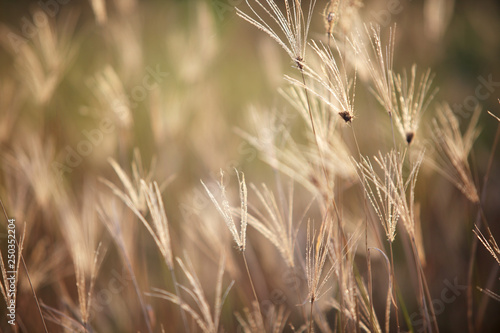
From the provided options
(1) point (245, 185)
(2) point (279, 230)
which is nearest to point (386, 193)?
(2) point (279, 230)

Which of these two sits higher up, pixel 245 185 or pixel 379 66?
pixel 379 66

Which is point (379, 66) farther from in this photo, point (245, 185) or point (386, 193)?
point (245, 185)

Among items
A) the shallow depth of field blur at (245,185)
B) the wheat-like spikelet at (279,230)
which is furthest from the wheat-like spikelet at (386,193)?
the wheat-like spikelet at (279,230)

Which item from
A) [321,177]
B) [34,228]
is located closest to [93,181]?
[34,228]

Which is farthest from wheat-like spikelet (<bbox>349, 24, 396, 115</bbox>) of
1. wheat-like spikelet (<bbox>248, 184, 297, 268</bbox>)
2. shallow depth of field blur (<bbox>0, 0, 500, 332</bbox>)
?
wheat-like spikelet (<bbox>248, 184, 297, 268</bbox>)

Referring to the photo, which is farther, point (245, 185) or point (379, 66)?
point (245, 185)

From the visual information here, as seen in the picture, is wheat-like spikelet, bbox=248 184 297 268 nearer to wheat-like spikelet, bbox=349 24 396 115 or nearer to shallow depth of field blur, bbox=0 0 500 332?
shallow depth of field blur, bbox=0 0 500 332

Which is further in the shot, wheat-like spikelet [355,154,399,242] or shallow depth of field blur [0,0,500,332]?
shallow depth of field blur [0,0,500,332]

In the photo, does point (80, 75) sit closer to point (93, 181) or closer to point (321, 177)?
point (93, 181)
